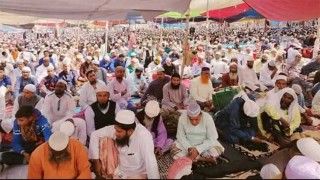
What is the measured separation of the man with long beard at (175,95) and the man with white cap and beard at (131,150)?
3.00 meters

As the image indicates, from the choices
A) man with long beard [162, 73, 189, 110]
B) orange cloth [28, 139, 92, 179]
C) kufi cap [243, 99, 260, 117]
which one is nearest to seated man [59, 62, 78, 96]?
man with long beard [162, 73, 189, 110]

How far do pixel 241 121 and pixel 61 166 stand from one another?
10.3ft

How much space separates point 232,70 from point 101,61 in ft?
18.4

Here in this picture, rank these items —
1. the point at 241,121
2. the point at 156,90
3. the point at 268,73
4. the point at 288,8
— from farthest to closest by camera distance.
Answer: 1. the point at 268,73
2. the point at 156,90
3. the point at 288,8
4. the point at 241,121

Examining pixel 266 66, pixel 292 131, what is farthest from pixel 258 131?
pixel 266 66

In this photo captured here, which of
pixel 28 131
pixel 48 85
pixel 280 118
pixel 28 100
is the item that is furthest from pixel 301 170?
pixel 48 85

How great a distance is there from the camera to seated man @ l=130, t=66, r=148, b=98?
8.82 meters

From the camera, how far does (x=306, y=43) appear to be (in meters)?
18.7

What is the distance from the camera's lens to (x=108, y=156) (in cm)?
370

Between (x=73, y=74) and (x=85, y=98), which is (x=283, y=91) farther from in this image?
(x=73, y=74)

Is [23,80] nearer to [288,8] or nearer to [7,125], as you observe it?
[7,125]

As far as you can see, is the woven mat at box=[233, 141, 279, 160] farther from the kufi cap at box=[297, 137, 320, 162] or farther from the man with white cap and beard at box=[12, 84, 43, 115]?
the man with white cap and beard at box=[12, 84, 43, 115]

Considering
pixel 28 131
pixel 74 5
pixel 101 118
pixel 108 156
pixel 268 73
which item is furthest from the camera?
pixel 268 73

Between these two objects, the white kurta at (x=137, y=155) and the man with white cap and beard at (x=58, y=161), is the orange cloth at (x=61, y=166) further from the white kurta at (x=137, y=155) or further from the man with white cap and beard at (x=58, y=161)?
the white kurta at (x=137, y=155)
